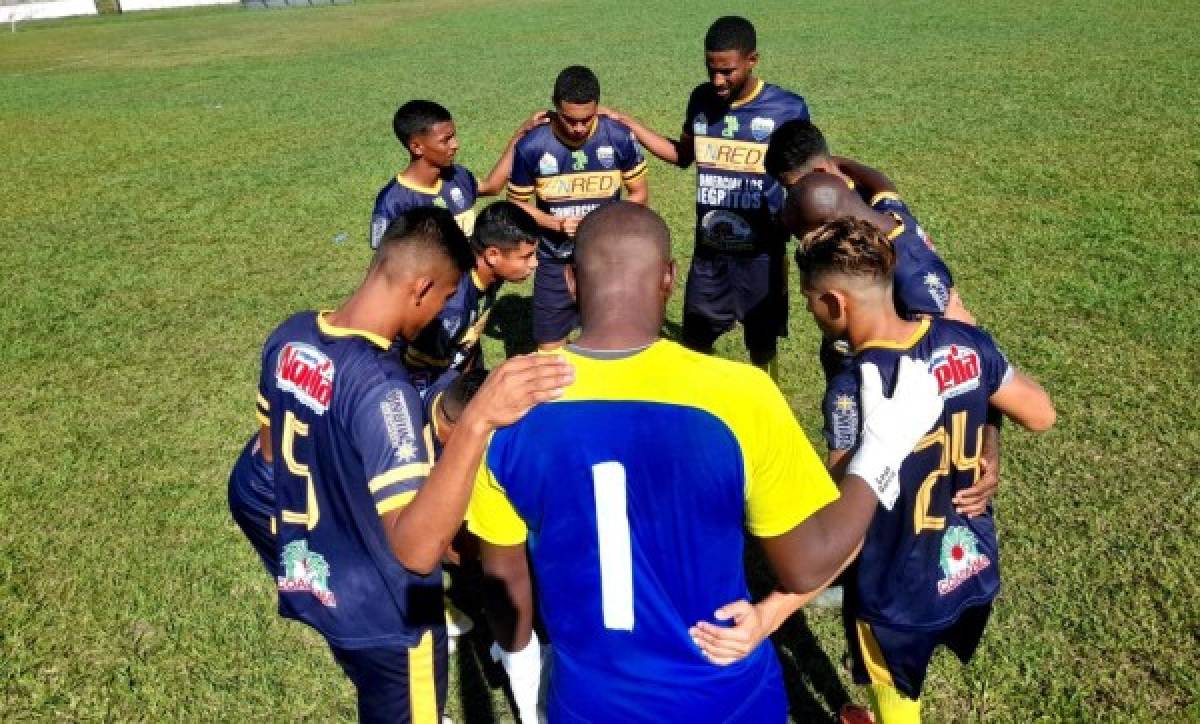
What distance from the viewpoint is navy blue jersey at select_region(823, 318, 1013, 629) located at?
322cm

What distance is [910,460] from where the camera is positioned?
10.7 ft

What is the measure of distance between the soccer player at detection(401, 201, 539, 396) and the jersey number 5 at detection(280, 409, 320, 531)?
2.02 m

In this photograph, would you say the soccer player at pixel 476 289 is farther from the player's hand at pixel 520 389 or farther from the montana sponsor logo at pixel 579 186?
the player's hand at pixel 520 389

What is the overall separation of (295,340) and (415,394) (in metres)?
0.53

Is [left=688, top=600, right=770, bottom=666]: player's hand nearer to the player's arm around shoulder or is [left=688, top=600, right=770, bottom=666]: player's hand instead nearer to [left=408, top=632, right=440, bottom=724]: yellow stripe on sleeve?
the player's arm around shoulder

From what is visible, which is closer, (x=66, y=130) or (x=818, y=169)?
(x=818, y=169)

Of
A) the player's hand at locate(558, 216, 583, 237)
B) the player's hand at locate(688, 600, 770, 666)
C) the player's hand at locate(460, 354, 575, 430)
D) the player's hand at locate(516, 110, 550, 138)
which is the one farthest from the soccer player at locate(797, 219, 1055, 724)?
the player's hand at locate(516, 110, 550, 138)

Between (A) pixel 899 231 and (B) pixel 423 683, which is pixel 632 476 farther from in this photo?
(A) pixel 899 231

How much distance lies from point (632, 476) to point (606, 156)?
5.53m

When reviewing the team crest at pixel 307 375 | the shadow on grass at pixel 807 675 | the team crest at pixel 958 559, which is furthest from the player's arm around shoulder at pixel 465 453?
the shadow on grass at pixel 807 675

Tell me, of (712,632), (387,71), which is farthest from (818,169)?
(387,71)

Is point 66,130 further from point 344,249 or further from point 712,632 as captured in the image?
point 712,632

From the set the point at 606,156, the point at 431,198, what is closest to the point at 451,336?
→ the point at 431,198

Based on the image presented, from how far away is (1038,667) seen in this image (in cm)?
463
